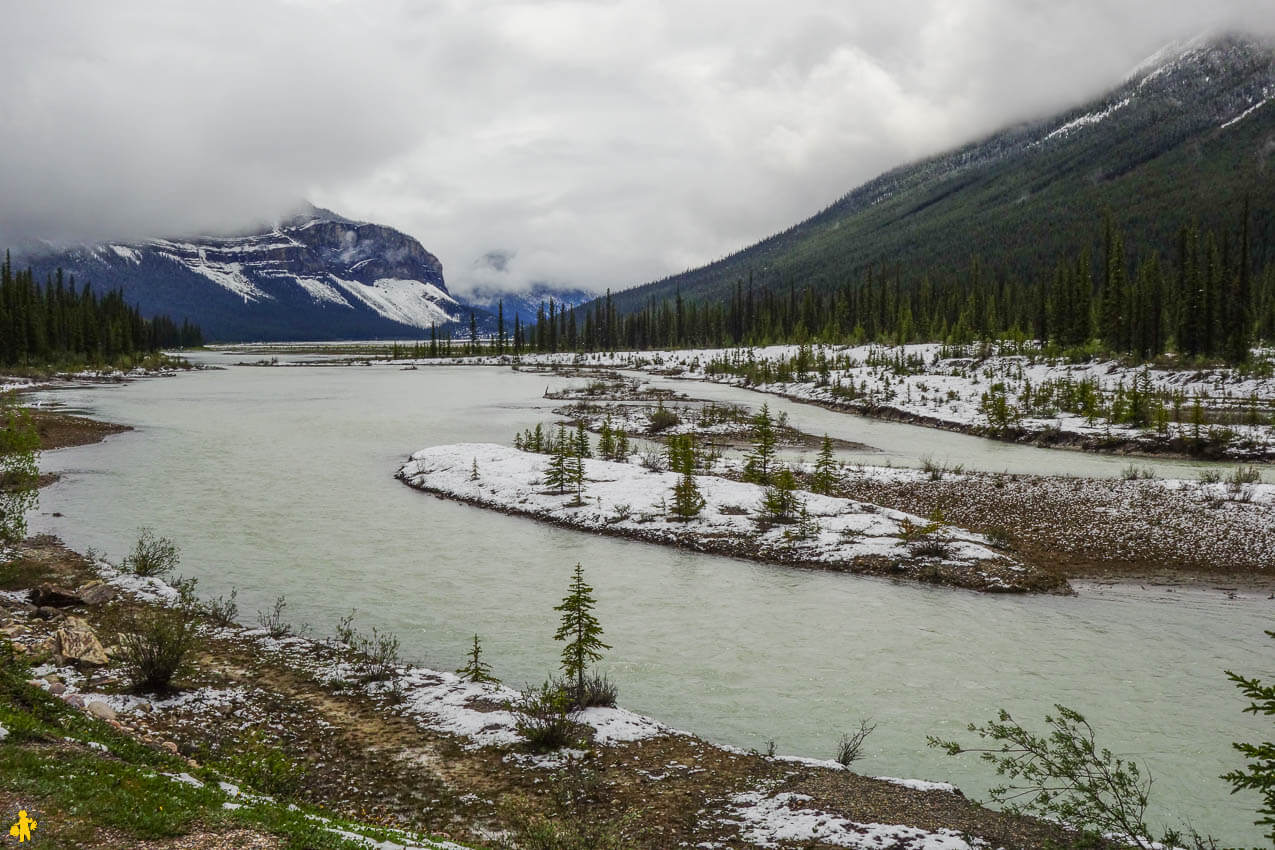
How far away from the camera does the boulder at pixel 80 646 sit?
13008mm

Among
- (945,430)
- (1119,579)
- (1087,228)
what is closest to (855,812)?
(1119,579)

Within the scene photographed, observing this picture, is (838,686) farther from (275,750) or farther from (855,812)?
(275,750)

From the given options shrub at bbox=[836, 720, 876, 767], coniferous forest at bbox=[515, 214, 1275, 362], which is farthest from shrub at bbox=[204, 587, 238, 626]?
coniferous forest at bbox=[515, 214, 1275, 362]

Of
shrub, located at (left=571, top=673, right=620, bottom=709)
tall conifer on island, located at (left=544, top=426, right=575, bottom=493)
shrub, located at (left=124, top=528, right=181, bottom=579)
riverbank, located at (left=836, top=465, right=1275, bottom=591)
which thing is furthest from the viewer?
tall conifer on island, located at (left=544, top=426, right=575, bottom=493)

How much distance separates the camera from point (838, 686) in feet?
45.7

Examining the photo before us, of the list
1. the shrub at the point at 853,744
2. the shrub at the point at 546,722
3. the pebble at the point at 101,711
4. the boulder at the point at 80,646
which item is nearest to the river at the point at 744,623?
the shrub at the point at 853,744

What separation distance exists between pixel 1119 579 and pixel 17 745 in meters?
23.6

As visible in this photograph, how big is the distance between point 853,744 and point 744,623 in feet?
19.4

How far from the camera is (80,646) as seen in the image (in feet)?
43.4

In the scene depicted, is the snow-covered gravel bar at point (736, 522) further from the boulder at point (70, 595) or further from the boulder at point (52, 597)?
the boulder at point (52, 597)

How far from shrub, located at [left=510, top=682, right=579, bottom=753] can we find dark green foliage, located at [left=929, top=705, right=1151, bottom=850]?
5.34m

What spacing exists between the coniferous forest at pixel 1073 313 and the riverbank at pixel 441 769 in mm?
68072

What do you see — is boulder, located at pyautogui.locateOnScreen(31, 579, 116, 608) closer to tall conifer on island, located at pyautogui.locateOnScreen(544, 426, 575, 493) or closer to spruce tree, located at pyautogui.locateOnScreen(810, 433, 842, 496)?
tall conifer on island, located at pyautogui.locateOnScreen(544, 426, 575, 493)

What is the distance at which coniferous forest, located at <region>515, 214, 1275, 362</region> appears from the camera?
63.8m
